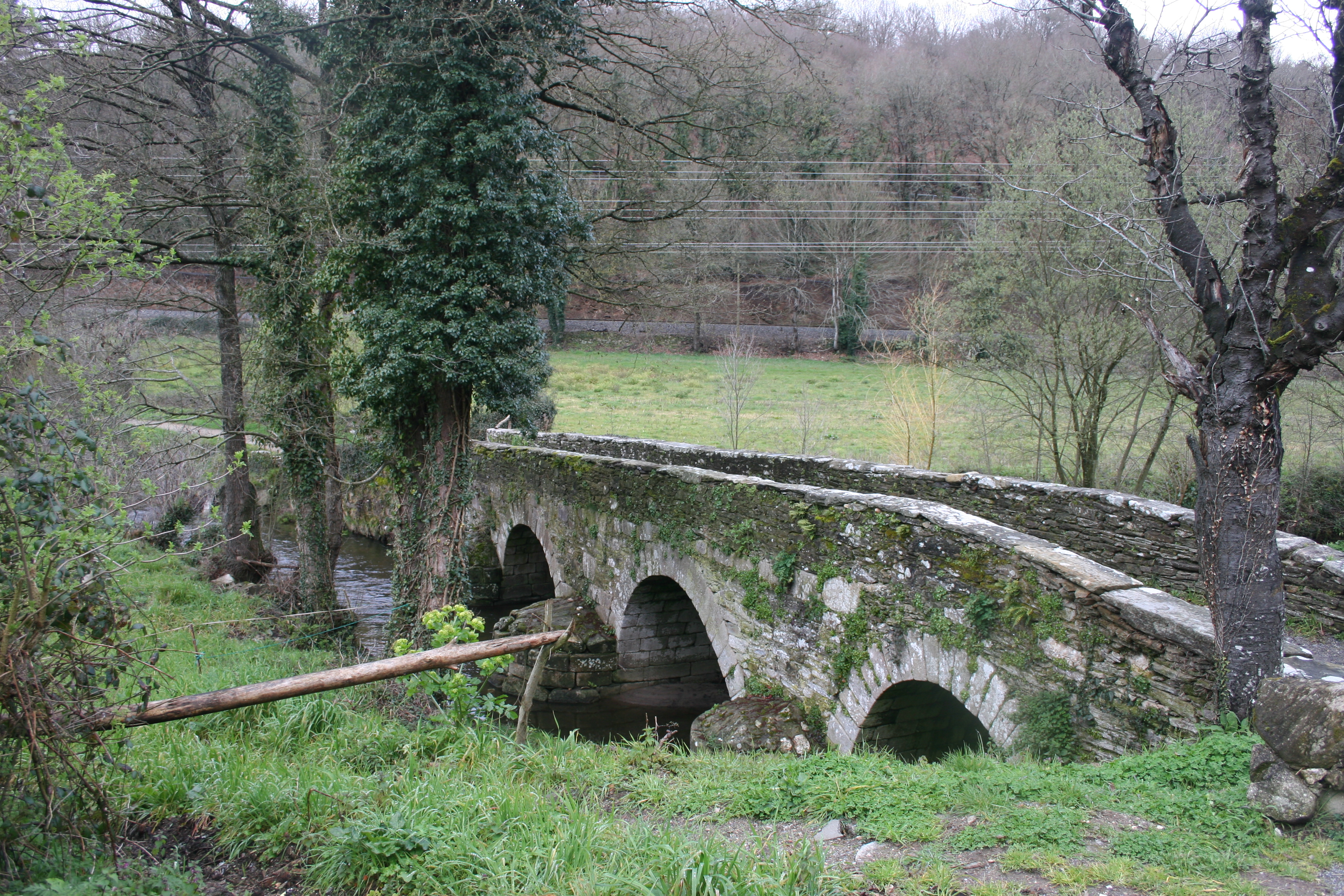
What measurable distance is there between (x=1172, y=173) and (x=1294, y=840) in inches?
135

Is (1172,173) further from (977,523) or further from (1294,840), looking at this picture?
(1294,840)

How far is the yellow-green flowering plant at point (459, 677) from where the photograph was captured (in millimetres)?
4684

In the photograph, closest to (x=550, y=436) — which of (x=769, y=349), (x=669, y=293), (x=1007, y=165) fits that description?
(x=669, y=293)

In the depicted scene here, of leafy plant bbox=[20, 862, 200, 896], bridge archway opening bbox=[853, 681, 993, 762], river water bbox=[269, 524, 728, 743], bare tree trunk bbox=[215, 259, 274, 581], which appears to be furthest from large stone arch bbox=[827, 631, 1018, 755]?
bare tree trunk bbox=[215, 259, 274, 581]

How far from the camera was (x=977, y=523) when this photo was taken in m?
5.78

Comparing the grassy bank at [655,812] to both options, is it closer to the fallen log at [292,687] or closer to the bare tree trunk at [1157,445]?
the fallen log at [292,687]

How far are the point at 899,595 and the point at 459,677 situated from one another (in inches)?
131

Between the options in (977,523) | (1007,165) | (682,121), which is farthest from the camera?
(1007,165)

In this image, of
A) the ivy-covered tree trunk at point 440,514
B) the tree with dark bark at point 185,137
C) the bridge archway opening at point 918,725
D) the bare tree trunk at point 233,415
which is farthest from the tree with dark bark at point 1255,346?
the bare tree trunk at point 233,415

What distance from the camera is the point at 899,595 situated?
621 cm

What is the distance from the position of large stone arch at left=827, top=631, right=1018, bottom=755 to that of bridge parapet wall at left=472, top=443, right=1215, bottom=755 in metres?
0.01

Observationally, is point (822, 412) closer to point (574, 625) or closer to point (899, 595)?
point (574, 625)

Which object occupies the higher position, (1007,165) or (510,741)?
(1007,165)

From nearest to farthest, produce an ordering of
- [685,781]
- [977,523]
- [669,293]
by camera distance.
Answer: [685,781] → [977,523] → [669,293]
